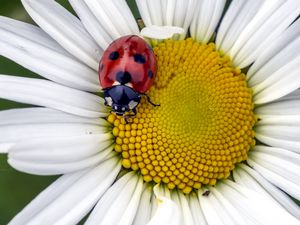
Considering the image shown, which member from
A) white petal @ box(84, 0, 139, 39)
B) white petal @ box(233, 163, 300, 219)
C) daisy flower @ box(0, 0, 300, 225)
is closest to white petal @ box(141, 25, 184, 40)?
daisy flower @ box(0, 0, 300, 225)

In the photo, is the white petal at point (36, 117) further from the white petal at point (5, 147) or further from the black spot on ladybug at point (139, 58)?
the black spot on ladybug at point (139, 58)

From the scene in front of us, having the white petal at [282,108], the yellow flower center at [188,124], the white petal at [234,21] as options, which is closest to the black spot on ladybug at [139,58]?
the yellow flower center at [188,124]

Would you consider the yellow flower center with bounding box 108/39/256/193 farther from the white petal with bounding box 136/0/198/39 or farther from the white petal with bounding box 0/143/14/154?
the white petal with bounding box 0/143/14/154

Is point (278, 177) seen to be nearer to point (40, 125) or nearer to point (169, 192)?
point (169, 192)

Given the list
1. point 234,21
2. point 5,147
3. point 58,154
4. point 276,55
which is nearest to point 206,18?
point 234,21

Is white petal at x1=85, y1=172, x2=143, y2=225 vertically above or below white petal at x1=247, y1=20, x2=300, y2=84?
below

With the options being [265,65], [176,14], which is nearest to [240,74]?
[265,65]
